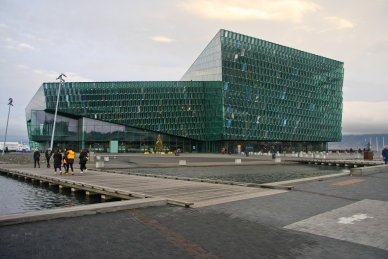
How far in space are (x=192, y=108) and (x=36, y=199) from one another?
6895 cm

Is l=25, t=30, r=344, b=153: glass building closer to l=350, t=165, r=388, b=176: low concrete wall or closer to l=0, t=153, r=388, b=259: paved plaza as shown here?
l=350, t=165, r=388, b=176: low concrete wall

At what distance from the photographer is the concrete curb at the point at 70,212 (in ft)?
27.9

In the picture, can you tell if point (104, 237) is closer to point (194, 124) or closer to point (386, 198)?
point (386, 198)

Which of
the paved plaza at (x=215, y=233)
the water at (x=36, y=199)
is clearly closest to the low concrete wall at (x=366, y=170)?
the paved plaza at (x=215, y=233)

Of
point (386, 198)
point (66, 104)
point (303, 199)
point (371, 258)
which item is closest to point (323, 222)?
point (371, 258)

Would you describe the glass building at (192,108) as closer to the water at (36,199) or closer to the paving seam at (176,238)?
the water at (36,199)

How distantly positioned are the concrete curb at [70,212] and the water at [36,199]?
5.01 meters

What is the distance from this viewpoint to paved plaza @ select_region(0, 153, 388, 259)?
21.7 ft

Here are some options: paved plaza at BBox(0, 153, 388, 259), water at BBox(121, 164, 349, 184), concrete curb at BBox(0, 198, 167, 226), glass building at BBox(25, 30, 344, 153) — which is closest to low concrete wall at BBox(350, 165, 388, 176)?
water at BBox(121, 164, 349, 184)

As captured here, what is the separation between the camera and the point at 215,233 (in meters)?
7.97

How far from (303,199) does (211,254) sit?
7.11 metres

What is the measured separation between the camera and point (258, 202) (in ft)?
39.2

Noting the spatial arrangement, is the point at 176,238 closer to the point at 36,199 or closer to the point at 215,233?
the point at 215,233

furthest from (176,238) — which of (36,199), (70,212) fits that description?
(36,199)
